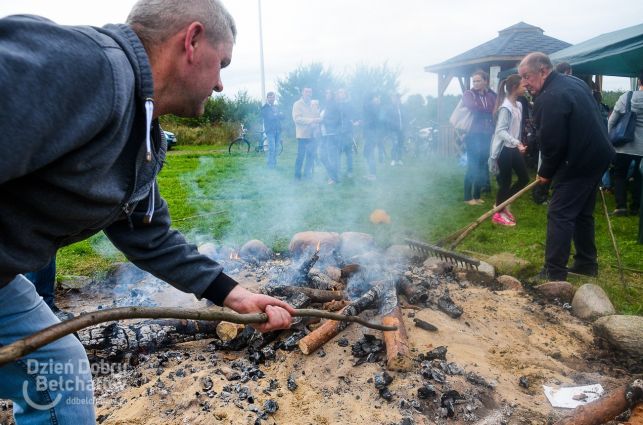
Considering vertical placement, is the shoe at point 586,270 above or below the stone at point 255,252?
below

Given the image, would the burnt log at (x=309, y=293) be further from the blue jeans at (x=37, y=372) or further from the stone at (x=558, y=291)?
the blue jeans at (x=37, y=372)

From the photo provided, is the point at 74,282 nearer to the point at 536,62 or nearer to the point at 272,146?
the point at 536,62

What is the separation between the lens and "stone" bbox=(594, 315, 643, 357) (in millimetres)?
3348

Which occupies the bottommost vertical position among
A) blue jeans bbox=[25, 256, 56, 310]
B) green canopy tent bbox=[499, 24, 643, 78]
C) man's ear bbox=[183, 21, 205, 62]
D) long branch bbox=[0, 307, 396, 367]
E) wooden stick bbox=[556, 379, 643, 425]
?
wooden stick bbox=[556, 379, 643, 425]

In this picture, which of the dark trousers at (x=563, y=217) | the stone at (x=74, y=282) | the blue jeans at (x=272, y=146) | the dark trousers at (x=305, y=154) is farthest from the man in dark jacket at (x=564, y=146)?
the blue jeans at (x=272, y=146)

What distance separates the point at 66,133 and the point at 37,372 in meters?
0.88

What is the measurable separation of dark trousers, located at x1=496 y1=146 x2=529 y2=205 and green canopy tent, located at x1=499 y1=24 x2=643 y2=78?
1.81 m

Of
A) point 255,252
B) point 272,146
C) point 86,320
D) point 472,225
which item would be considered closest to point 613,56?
point 472,225

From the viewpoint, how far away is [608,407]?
7.89 feet

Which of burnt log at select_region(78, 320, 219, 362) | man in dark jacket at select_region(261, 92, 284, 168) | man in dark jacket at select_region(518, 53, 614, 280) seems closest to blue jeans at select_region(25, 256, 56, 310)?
burnt log at select_region(78, 320, 219, 362)

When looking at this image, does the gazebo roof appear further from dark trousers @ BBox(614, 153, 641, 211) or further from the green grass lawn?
dark trousers @ BBox(614, 153, 641, 211)

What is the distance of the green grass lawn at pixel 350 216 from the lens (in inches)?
217

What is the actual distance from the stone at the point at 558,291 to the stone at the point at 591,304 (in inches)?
5.7

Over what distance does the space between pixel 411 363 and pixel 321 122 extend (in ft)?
28.1
